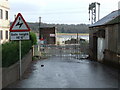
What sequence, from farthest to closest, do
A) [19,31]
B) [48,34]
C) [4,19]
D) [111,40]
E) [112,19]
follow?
[48,34]
[4,19]
[112,19]
[111,40]
[19,31]

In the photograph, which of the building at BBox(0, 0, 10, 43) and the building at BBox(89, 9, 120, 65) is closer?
the building at BBox(89, 9, 120, 65)

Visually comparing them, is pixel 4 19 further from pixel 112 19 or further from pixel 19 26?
pixel 19 26

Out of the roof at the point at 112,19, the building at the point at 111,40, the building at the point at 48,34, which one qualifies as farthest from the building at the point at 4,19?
the building at the point at 48,34

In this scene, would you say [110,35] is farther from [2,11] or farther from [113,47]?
[2,11]

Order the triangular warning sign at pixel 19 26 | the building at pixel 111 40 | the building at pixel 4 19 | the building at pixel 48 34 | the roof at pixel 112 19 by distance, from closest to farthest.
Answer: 1. the triangular warning sign at pixel 19 26
2. the building at pixel 111 40
3. the roof at pixel 112 19
4. the building at pixel 4 19
5. the building at pixel 48 34

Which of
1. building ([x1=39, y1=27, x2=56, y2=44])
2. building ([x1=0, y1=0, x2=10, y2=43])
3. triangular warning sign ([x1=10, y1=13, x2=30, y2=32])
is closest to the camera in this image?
triangular warning sign ([x1=10, y1=13, x2=30, y2=32])

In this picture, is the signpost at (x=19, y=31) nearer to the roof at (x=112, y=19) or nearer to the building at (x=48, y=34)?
the roof at (x=112, y=19)

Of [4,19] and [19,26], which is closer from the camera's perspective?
[19,26]

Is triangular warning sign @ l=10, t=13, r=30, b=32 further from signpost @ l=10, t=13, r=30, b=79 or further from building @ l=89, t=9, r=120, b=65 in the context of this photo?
building @ l=89, t=9, r=120, b=65

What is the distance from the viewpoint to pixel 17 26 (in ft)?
36.3

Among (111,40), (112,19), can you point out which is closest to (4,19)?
(112,19)

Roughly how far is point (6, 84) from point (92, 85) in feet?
10.7

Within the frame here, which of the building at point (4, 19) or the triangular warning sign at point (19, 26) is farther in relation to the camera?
the building at point (4, 19)

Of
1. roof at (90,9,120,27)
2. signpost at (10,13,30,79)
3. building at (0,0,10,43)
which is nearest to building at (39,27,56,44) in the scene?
building at (0,0,10,43)
